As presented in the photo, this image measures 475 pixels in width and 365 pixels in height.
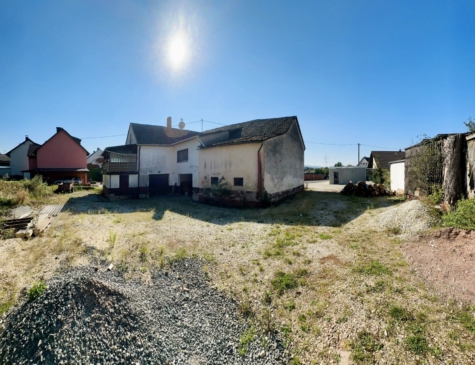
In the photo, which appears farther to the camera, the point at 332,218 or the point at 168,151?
the point at 168,151

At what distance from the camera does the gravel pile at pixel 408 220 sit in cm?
789

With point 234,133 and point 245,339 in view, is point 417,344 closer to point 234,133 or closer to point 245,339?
point 245,339

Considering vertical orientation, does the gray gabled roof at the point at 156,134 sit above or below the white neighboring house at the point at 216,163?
above

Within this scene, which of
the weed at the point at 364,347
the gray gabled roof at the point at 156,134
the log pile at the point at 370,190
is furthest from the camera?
the gray gabled roof at the point at 156,134

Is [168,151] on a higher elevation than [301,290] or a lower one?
higher

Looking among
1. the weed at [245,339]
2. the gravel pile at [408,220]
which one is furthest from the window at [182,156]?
the weed at [245,339]

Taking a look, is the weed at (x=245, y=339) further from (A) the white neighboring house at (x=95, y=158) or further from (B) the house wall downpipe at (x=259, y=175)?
(A) the white neighboring house at (x=95, y=158)

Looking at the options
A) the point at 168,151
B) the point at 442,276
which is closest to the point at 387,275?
the point at 442,276

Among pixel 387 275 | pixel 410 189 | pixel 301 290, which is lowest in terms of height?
pixel 301 290

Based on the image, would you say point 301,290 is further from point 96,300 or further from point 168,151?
point 168,151

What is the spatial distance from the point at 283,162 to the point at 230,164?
413 centimetres

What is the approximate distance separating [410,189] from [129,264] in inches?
610

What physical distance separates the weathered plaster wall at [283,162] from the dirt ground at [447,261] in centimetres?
931

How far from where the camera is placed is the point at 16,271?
20.2ft
